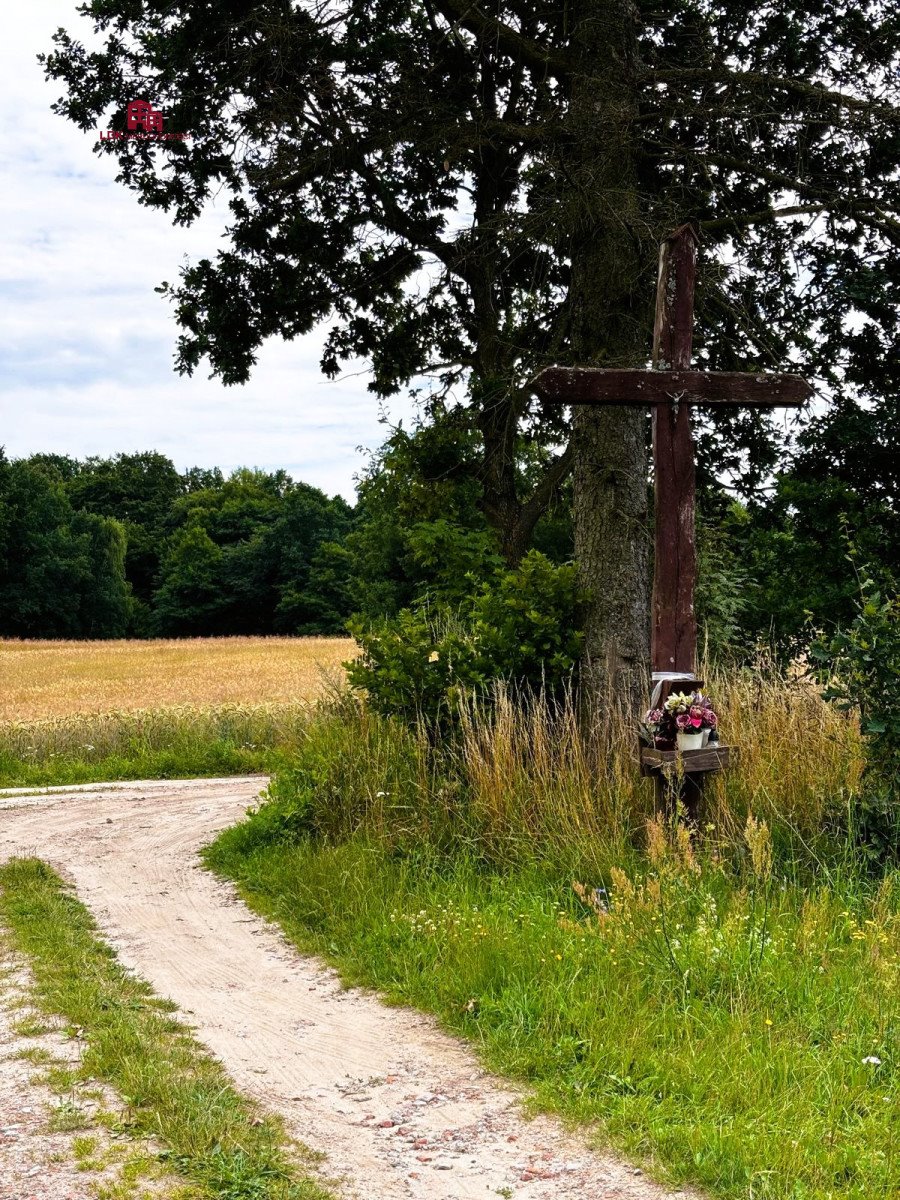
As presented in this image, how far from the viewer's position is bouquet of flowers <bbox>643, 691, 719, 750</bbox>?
6.91 metres

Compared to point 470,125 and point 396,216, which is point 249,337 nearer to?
point 396,216

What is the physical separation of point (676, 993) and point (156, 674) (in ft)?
97.1

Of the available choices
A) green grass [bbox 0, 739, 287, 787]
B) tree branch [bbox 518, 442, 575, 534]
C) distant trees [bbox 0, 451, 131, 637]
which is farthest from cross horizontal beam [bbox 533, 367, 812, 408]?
distant trees [bbox 0, 451, 131, 637]

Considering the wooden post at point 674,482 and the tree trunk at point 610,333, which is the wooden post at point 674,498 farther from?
the tree trunk at point 610,333

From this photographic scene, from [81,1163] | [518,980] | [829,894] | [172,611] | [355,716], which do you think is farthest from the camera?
[172,611]

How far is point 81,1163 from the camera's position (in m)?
3.91

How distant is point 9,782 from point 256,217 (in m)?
7.98

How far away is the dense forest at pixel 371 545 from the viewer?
13672mm

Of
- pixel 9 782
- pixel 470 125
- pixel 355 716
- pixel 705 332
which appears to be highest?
pixel 470 125

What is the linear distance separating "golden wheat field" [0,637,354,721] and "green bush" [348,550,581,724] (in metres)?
0.90

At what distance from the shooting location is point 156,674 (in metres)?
33.0

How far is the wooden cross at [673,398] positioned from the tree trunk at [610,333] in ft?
5.91

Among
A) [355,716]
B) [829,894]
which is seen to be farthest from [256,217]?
Answer: [829,894]

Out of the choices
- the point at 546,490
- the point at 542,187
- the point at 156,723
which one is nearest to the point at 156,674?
the point at 156,723
